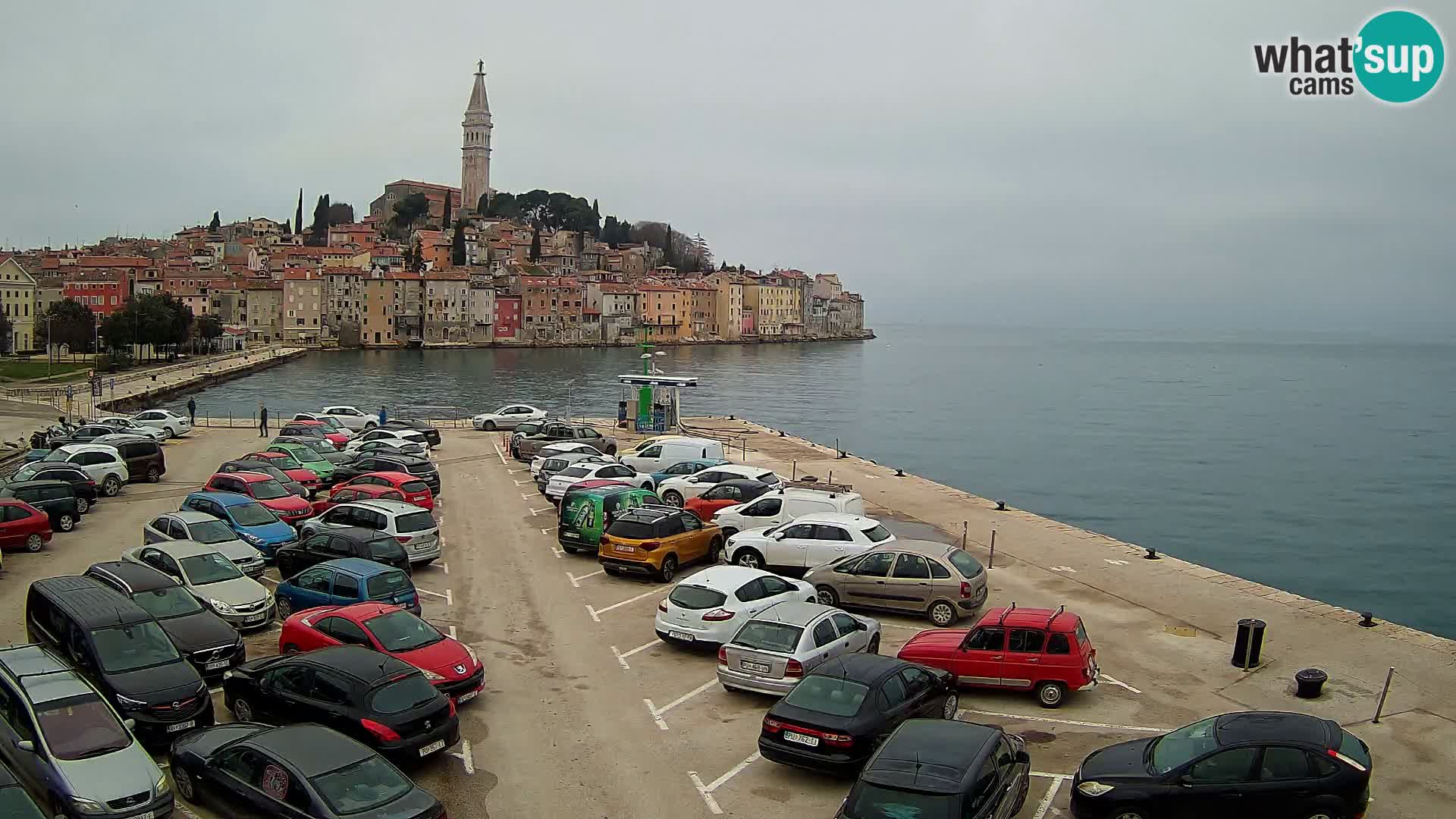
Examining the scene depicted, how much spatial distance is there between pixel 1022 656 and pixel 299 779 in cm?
758

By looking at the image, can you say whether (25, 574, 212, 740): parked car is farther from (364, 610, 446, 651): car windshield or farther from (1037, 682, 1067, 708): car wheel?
(1037, 682, 1067, 708): car wheel

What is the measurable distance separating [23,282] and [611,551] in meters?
133

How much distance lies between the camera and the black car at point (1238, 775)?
812 centimetres

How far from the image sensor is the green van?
19.6 metres

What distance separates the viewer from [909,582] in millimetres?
15547

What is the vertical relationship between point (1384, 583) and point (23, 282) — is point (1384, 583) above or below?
below

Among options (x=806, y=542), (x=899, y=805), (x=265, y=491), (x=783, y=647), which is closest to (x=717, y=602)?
(x=783, y=647)

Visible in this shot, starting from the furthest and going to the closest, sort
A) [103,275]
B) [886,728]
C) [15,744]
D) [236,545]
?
[103,275] < [236,545] < [886,728] < [15,744]

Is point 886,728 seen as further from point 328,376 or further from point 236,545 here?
point 328,376

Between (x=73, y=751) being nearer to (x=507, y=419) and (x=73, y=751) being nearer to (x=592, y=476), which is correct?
(x=592, y=476)

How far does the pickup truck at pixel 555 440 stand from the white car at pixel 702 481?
26.4 ft

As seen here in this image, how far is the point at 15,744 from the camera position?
29.0 feet

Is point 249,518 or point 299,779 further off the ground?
point 299,779

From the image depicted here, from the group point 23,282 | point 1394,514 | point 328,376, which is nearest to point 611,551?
point 1394,514
